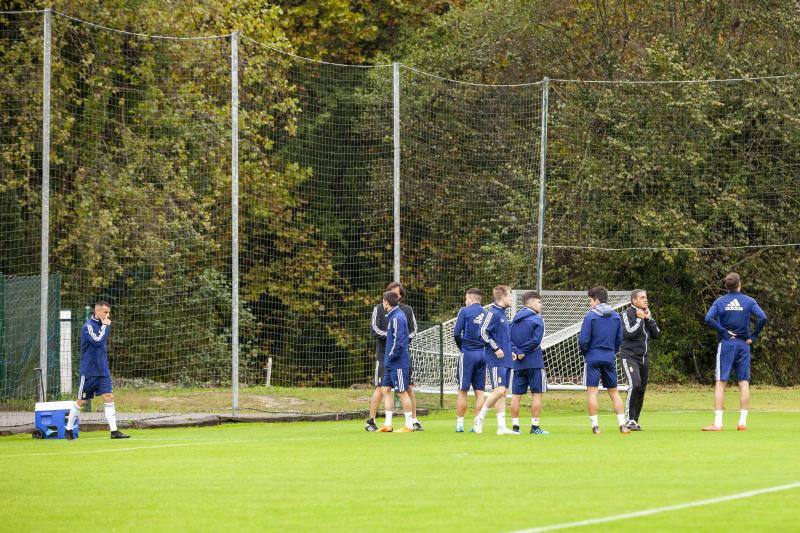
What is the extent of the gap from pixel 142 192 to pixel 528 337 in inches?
461

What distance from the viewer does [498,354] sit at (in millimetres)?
17234

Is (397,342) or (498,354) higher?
(397,342)

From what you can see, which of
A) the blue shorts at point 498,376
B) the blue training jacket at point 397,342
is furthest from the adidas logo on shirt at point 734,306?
the blue training jacket at point 397,342

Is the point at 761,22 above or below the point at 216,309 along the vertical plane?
above

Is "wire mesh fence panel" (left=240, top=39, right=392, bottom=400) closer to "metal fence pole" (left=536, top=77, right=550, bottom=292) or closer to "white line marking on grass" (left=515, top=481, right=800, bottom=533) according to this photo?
"metal fence pole" (left=536, top=77, right=550, bottom=292)

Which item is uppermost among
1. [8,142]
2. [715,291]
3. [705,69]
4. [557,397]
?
[705,69]

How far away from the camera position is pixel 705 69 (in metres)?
32.3

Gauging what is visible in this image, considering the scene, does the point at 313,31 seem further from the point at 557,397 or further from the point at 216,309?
the point at 557,397

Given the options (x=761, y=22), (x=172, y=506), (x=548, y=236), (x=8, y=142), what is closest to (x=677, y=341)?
(x=548, y=236)

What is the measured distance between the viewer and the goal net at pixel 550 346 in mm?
24875

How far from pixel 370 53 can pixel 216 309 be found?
47.7 feet

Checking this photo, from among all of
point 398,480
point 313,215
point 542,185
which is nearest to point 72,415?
point 398,480

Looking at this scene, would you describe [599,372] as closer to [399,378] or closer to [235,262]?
[399,378]

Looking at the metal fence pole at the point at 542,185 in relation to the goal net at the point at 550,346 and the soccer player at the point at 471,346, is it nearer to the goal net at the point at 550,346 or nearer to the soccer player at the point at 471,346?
the goal net at the point at 550,346
